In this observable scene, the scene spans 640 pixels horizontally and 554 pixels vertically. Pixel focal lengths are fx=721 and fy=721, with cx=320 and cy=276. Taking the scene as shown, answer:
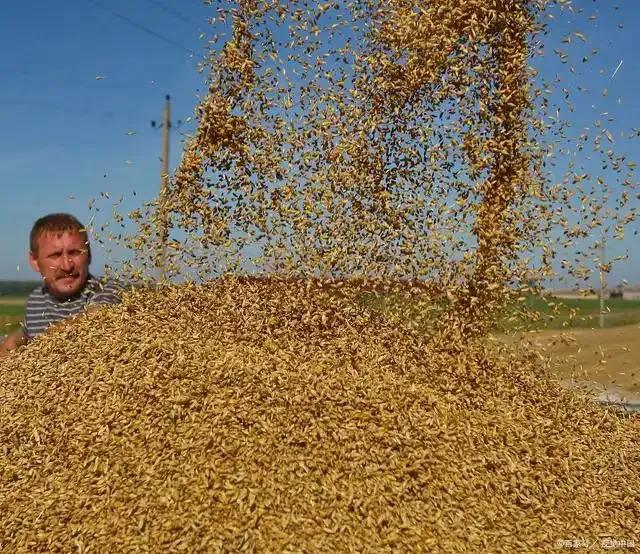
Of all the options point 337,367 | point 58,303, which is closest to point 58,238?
point 58,303

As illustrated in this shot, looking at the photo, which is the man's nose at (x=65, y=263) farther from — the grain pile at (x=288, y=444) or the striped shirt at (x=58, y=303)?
the grain pile at (x=288, y=444)

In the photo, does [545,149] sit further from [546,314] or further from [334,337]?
[334,337]

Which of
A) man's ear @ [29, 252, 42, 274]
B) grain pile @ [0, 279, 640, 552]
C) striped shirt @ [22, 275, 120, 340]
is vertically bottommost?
grain pile @ [0, 279, 640, 552]

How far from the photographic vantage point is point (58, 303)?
5.75m

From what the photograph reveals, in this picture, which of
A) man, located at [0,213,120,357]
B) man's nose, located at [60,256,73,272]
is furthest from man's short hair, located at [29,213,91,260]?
man's nose, located at [60,256,73,272]

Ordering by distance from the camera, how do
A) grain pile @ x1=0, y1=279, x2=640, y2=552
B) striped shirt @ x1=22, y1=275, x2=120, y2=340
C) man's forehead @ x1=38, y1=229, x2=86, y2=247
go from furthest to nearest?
striped shirt @ x1=22, y1=275, x2=120, y2=340 → man's forehead @ x1=38, y1=229, x2=86, y2=247 → grain pile @ x1=0, y1=279, x2=640, y2=552

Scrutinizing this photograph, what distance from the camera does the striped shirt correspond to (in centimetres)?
573

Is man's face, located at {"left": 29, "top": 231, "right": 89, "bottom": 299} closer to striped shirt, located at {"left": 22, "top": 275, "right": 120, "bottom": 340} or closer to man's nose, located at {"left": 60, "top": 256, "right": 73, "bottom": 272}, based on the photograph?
man's nose, located at {"left": 60, "top": 256, "right": 73, "bottom": 272}

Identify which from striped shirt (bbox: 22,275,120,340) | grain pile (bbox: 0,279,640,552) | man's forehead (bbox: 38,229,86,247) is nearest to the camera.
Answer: grain pile (bbox: 0,279,640,552)

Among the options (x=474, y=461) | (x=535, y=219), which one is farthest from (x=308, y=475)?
(x=535, y=219)

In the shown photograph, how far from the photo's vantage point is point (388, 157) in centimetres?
571

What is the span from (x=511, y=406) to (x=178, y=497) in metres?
2.29

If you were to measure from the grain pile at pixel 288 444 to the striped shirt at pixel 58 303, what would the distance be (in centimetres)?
46

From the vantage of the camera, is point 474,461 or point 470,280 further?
point 470,280
